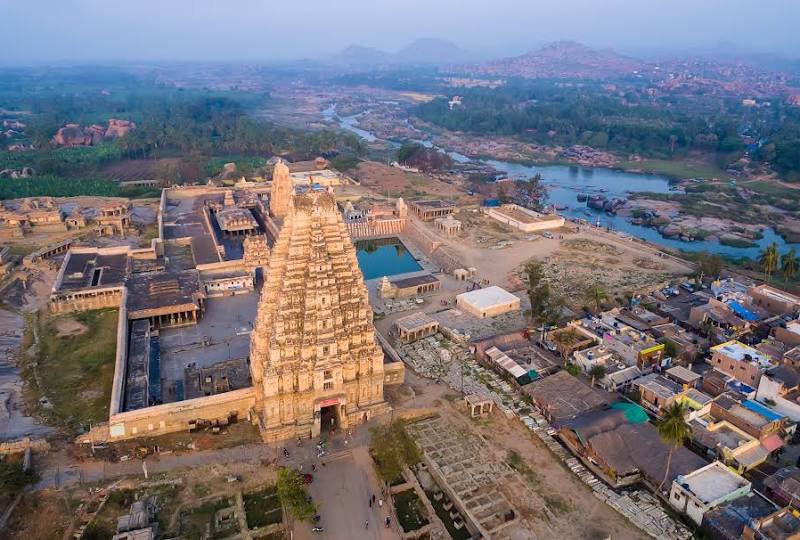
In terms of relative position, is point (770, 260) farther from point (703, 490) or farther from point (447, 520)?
point (447, 520)

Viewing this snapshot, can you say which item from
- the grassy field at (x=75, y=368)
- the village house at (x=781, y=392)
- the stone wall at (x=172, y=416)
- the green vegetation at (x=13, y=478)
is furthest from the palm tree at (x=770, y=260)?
the green vegetation at (x=13, y=478)

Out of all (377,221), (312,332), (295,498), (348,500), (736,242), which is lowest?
(736,242)

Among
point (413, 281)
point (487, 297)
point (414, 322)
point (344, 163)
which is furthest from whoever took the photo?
point (344, 163)

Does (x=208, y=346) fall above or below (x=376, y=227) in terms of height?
above

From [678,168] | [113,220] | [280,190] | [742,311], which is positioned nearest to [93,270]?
[113,220]

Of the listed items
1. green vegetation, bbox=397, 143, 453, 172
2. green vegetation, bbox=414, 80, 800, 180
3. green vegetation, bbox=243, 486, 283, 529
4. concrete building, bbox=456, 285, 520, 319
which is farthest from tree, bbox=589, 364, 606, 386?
green vegetation, bbox=414, 80, 800, 180

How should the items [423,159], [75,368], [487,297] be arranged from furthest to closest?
[423,159] < [487,297] < [75,368]
